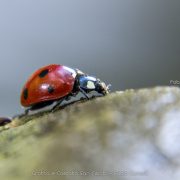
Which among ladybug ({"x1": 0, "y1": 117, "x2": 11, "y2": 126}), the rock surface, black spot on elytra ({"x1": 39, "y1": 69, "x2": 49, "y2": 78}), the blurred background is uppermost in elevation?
the rock surface

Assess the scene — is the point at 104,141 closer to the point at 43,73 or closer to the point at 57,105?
the point at 57,105

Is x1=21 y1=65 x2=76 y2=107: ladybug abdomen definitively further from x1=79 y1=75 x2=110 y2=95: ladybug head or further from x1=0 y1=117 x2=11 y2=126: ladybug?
x1=0 y1=117 x2=11 y2=126: ladybug

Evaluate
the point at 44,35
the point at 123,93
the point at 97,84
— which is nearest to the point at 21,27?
the point at 44,35

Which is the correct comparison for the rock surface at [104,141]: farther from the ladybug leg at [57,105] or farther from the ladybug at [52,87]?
the ladybug at [52,87]

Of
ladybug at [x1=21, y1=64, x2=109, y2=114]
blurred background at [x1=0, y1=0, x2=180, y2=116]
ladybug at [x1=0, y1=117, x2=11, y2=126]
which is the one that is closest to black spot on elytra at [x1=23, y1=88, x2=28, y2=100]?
ladybug at [x1=21, y1=64, x2=109, y2=114]

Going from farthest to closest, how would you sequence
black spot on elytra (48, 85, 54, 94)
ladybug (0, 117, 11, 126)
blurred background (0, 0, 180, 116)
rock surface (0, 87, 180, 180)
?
blurred background (0, 0, 180, 116) < black spot on elytra (48, 85, 54, 94) < ladybug (0, 117, 11, 126) < rock surface (0, 87, 180, 180)

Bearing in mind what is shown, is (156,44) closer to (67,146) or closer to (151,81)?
(151,81)
